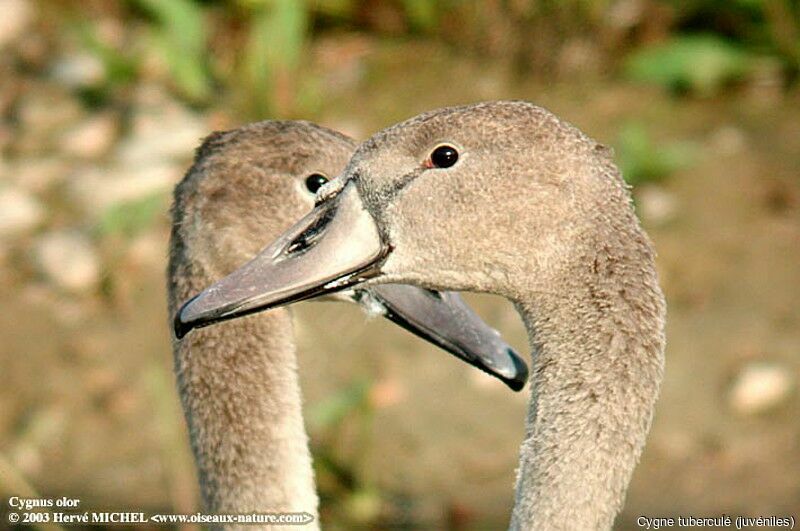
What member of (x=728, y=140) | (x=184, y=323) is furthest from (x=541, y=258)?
(x=728, y=140)

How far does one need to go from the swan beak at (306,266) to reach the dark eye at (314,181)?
582mm

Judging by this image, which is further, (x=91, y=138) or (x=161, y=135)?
(x=91, y=138)

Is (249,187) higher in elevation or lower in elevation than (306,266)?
higher

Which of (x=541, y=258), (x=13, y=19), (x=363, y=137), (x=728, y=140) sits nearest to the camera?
(x=541, y=258)

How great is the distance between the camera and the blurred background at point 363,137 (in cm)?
552

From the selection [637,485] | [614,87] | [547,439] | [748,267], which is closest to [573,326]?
[547,439]

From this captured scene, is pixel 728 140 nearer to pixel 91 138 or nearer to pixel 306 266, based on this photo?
pixel 91 138

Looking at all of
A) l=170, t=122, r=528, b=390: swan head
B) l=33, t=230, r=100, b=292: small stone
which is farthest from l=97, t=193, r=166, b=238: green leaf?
l=170, t=122, r=528, b=390: swan head

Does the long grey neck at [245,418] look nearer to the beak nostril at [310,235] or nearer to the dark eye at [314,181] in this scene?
the dark eye at [314,181]

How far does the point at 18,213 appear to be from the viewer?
6.91 metres

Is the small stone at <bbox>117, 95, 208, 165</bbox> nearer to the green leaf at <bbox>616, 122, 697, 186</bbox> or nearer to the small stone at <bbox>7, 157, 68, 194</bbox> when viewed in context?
the small stone at <bbox>7, 157, 68, 194</bbox>

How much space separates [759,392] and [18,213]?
3.54 meters

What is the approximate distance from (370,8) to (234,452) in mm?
4212

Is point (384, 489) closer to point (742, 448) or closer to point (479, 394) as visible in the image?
point (479, 394)
